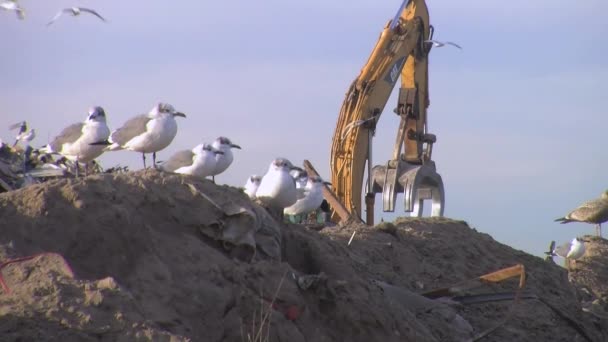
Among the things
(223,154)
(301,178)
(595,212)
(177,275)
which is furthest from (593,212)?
(177,275)

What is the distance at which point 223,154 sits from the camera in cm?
1409

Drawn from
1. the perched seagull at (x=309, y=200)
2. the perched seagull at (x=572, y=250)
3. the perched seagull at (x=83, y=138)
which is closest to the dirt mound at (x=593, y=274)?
the perched seagull at (x=572, y=250)

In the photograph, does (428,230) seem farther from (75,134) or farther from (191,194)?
(191,194)

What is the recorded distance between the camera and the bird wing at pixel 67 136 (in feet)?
45.2

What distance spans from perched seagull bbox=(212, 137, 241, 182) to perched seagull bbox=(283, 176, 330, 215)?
2057 mm

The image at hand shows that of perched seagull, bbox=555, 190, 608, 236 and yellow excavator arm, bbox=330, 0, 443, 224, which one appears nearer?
yellow excavator arm, bbox=330, 0, 443, 224

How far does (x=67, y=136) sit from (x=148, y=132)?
1363mm

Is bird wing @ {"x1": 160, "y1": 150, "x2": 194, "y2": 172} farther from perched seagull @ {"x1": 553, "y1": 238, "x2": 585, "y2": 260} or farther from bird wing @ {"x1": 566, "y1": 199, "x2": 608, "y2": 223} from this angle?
bird wing @ {"x1": 566, "y1": 199, "x2": 608, "y2": 223}

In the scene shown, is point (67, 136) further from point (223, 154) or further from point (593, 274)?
point (593, 274)

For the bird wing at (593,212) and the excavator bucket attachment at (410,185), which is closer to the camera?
the excavator bucket attachment at (410,185)

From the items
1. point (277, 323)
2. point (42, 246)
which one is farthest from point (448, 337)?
point (42, 246)

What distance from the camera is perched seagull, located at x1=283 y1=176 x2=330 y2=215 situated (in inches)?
663

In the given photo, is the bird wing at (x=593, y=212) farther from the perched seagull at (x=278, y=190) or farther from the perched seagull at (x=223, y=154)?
the perched seagull at (x=278, y=190)

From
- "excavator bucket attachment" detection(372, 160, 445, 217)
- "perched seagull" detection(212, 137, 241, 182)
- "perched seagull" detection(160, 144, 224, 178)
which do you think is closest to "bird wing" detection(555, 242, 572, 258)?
"excavator bucket attachment" detection(372, 160, 445, 217)
